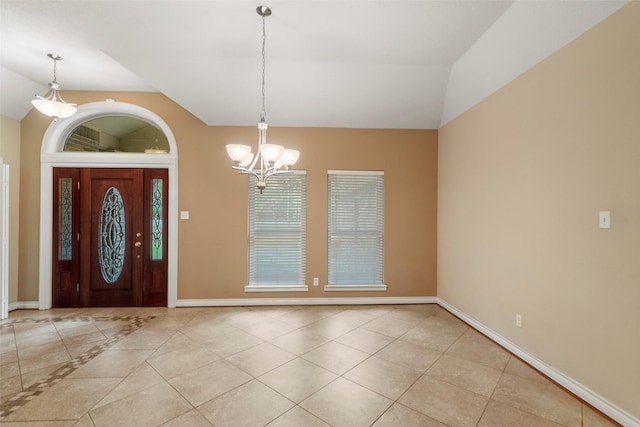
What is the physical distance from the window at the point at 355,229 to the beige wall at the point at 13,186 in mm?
4814

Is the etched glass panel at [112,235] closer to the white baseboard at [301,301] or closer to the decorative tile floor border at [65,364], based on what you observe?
the decorative tile floor border at [65,364]

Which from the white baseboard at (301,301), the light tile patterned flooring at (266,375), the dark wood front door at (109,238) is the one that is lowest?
the light tile patterned flooring at (266,375)

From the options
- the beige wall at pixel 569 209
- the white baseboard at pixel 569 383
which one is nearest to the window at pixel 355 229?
the beige wall at pixel 569 209

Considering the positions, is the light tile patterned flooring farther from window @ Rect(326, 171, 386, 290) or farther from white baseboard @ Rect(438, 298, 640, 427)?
window @ Rect(326, 171, 386, 290)

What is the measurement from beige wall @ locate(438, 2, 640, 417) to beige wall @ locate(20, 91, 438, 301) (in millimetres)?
1040

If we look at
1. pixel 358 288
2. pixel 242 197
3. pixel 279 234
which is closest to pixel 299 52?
pixel 242 197

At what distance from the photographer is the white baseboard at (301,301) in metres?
4.11

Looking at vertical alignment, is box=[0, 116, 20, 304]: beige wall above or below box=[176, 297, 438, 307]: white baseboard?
above

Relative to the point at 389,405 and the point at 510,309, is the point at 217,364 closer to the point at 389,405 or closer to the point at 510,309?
the point at 389,405

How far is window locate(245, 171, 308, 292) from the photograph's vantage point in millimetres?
4215

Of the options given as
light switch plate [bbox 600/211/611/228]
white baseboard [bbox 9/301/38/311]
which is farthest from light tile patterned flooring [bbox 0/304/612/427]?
light switch plate [bbox 600/211/611/228]

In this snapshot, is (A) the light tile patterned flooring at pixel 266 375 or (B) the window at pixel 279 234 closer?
(A) the light tile patterned flooring at pixel 266 375

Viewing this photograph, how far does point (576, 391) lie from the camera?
81.7 inches

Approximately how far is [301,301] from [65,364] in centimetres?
276
